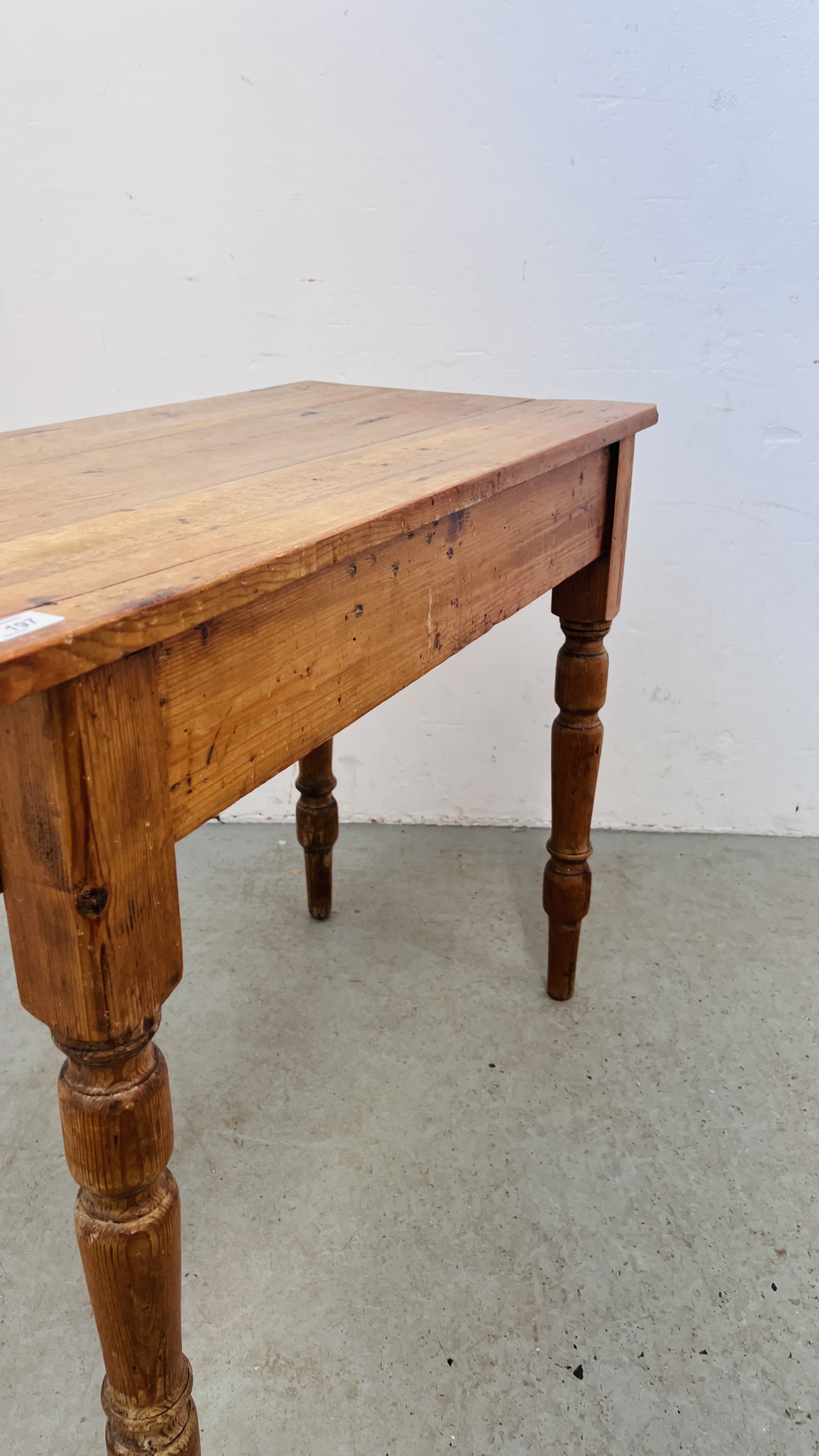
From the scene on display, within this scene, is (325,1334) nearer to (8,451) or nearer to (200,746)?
(200,746)

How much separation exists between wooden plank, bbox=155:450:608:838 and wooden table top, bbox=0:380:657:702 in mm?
41

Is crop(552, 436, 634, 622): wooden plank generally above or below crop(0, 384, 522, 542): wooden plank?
below

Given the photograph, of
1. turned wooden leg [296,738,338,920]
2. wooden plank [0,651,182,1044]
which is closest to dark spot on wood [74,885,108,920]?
wooden plank [0,651,182,1044]

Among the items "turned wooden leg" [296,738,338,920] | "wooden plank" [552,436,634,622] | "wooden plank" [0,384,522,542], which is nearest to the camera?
"wooden plank" [0,384,522,542]

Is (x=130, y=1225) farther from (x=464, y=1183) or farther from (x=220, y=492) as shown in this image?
(x=464, y=1183)

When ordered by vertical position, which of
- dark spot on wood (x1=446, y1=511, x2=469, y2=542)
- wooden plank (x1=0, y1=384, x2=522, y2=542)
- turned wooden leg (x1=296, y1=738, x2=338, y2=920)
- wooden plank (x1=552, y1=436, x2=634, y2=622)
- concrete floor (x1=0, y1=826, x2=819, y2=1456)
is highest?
wooden plank (x1=0, y1=384, x2=522, y2=542)

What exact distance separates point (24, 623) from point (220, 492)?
14.3 inches

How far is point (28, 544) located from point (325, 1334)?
0.87 m

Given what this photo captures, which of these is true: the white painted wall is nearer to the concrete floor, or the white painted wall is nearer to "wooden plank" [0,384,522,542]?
"wooden plank" [0,384,522,542]

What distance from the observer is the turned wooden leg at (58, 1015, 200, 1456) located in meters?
0.68

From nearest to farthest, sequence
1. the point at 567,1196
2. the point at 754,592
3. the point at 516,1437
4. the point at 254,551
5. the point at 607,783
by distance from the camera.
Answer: the point at 254,551, the point at 516,1437, the point at 567,1196, the point at 754,592, the point at 607,783

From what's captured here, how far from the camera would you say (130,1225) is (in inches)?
27.7

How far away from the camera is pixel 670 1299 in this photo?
1.16 meters

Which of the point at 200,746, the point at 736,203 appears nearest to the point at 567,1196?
the point at 200,746
